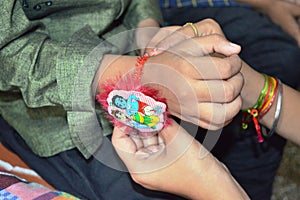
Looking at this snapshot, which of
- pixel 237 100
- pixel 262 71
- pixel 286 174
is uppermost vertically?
pixel 237 100

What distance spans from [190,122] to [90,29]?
20cm

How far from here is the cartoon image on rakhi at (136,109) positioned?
0.64m

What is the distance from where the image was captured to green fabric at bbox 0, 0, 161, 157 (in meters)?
0.70

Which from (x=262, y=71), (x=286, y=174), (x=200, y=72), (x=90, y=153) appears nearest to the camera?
(x=200, y=72)

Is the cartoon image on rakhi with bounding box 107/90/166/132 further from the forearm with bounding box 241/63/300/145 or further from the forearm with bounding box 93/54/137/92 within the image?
the forearm with bounding box 241/63/300/145

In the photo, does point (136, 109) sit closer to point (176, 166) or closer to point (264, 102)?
point (176, 166)

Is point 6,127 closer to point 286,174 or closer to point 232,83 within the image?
point 232,83

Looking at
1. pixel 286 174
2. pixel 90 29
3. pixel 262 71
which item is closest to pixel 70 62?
pixel 90 29

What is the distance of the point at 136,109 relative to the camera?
64 centimetres

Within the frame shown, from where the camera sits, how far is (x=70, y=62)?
0.69 meters

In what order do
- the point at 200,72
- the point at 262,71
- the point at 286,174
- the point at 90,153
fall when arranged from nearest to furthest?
the point at 200,72 < the point at 90,153 < the point at 262,71 < the point at 286,174

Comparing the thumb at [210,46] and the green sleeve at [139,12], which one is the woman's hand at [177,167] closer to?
the thumb at [210,46]

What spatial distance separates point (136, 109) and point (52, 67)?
140mm

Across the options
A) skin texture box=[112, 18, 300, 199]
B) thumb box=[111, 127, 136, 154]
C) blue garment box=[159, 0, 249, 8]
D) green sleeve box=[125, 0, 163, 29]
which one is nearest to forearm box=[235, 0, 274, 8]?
blue garment box=[159, 0, 249, 8]
